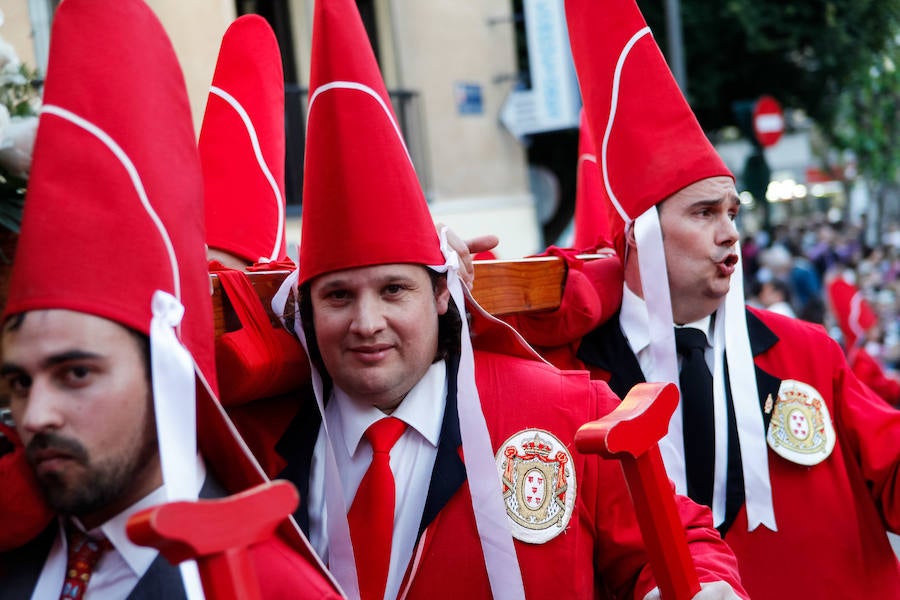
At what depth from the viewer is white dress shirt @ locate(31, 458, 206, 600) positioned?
215cm

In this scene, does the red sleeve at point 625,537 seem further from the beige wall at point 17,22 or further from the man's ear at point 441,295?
the beige wall at point 17,22

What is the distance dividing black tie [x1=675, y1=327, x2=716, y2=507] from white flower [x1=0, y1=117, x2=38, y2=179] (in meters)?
1.93

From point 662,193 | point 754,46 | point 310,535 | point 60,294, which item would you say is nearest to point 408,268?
point 310,535

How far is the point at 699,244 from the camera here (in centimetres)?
355

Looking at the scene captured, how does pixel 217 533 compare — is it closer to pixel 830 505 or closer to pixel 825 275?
pixel 830 505

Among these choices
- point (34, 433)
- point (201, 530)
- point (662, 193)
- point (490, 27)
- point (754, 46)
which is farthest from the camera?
point (754, 46)

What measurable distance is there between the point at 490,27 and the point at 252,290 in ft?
35.9

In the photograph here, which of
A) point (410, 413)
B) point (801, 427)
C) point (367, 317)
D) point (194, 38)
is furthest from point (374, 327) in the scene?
point (194, 38)

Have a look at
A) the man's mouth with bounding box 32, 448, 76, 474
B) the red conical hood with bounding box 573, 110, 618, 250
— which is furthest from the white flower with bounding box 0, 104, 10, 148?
the red conical hood with bounding box 573, 110, 618, 250

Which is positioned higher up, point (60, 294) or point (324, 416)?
point (60, 294)

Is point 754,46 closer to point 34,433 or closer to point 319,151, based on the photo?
point 319,151

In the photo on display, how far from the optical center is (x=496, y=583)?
2643mm

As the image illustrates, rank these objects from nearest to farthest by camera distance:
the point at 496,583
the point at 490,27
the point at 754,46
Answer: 1. the point at 496,583
2. the point at 490,27
3. the point at 754,46

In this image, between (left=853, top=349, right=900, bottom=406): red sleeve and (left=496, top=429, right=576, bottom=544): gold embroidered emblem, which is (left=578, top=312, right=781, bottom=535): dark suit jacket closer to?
(left=496, top=429, right=576, bottom=544): gold embroidered emblem
